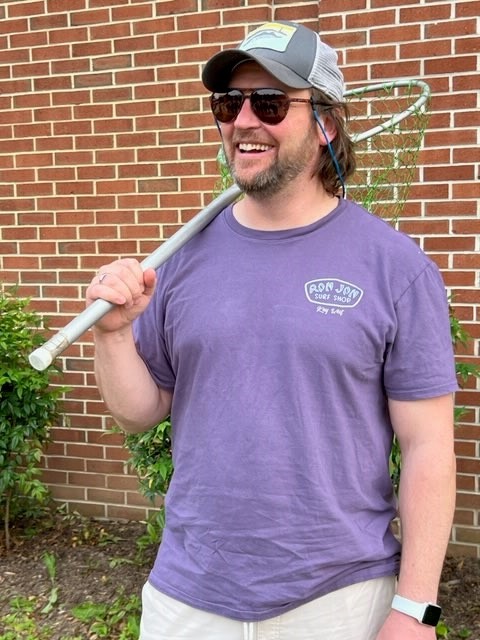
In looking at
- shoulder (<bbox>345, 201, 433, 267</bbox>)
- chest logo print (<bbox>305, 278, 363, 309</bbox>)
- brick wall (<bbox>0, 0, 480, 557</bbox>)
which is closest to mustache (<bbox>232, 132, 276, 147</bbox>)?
shoulder (<bbox>345, 201, 433, 267</bbox>)

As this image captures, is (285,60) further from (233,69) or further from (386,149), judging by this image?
(386,149)

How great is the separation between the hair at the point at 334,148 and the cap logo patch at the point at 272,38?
0.43 feet

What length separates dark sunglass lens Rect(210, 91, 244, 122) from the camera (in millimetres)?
1725

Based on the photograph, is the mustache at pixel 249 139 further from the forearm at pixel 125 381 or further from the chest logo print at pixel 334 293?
the forearm at pixel 125 381

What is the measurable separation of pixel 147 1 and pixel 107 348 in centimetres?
281

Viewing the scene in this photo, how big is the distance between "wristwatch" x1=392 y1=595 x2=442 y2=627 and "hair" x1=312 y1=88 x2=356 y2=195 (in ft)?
3.22

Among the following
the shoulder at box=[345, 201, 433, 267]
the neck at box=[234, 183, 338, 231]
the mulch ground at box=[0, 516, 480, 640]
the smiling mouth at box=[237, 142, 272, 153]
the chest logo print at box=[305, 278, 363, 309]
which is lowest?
the mulch ground at box=[0, 516, 480, 640]

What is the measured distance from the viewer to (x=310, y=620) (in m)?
1.61

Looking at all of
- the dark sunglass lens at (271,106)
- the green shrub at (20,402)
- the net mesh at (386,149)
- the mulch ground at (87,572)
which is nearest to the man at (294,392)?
the dark sunglass lens at (271,106)

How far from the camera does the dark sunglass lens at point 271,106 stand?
167 cm

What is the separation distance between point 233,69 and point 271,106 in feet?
0.51

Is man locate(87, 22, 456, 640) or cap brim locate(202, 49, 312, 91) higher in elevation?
cap brim locate(202, 49, 312, 91)

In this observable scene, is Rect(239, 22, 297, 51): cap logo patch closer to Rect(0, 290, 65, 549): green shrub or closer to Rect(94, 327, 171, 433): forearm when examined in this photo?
Rect(94, 327, 171, 433): forearm

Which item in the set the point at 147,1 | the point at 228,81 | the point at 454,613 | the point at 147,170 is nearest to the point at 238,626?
the point at 228,81
